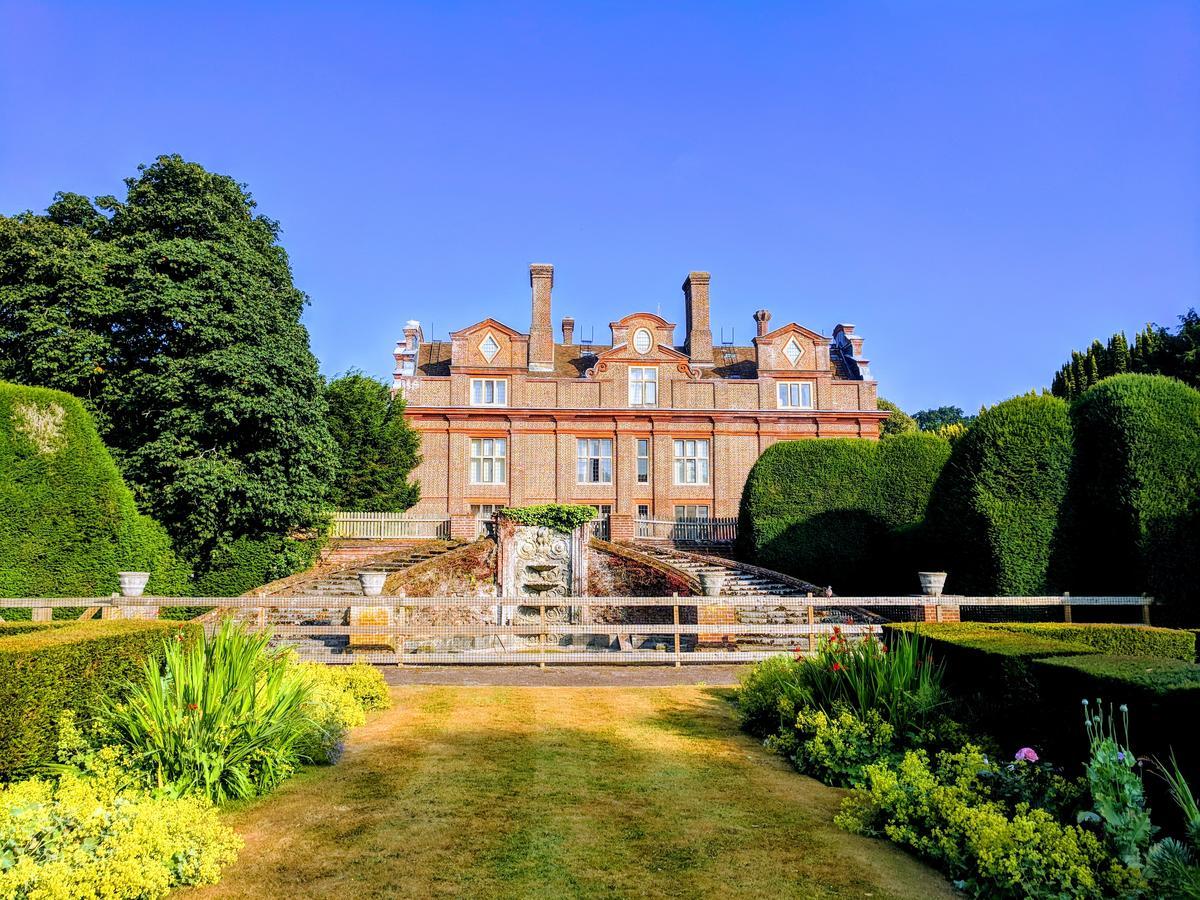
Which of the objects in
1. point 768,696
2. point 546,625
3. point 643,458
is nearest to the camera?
point 768,696

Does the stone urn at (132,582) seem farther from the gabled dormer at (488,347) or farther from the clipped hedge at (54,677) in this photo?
the gabled dormer at (488,347)

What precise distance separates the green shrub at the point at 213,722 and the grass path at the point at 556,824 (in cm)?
34

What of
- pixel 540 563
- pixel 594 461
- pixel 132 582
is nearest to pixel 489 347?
pixel 594 461

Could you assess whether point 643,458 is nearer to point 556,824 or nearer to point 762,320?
point 762,320

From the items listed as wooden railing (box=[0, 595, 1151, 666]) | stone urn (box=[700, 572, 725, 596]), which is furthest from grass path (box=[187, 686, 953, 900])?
stone urn (box=[700, 572, 725, 596])

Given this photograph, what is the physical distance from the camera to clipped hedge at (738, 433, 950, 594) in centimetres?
2406

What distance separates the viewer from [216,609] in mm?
17484

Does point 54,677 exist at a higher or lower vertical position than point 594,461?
lower

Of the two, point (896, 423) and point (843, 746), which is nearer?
point (843, 746)

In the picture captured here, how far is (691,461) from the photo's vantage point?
120ft

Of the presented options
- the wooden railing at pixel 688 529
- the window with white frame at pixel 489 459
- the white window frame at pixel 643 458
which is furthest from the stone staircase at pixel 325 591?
the white window frame at pixel 643 458

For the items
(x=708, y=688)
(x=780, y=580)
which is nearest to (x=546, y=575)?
(x=780, y=580)

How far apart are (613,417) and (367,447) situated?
11.1 m

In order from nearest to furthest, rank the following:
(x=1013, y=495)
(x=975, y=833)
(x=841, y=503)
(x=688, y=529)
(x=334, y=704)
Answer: (x=975, y=833) → (x=334, y=704) → (x=1013, y=495) → (x=841, y=503) → (x=688, y=529)
